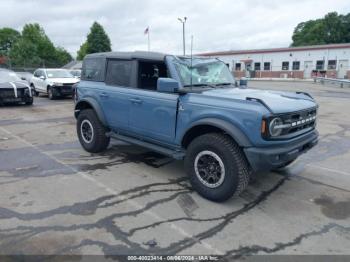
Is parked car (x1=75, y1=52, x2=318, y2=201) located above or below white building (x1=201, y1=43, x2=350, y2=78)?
below

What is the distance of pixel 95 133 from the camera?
6148mm

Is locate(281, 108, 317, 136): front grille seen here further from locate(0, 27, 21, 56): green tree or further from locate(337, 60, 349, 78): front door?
locate(0, 27, 21, 56): green tree

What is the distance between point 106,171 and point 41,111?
8.39 metres

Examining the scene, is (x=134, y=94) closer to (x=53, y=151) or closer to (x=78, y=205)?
(x=78, y=205)

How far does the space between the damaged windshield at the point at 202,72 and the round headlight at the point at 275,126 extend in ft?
4.90

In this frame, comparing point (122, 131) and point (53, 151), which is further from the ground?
point (122, 131)

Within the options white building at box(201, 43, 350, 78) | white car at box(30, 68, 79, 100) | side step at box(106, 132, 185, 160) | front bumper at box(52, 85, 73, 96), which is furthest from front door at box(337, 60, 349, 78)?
side step at box(106, 132, 185, 160)

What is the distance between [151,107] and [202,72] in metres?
1.02

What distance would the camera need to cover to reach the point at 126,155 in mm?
6297

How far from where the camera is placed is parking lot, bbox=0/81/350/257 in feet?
10.6

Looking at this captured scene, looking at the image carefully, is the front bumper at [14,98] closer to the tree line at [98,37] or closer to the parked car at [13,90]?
the parked car at [13,90]

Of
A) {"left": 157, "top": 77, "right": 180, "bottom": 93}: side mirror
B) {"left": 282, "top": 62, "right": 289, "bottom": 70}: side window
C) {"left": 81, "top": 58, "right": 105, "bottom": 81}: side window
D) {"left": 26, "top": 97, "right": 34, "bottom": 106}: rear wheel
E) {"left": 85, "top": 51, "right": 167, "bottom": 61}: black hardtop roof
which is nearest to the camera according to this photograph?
{"left": 157, "top": 77, "right": 180, "bottom": 93}: side mirror

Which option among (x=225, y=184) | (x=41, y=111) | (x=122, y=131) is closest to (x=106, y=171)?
(x=122, y=131)

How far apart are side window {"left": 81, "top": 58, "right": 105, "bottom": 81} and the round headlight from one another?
354cm
